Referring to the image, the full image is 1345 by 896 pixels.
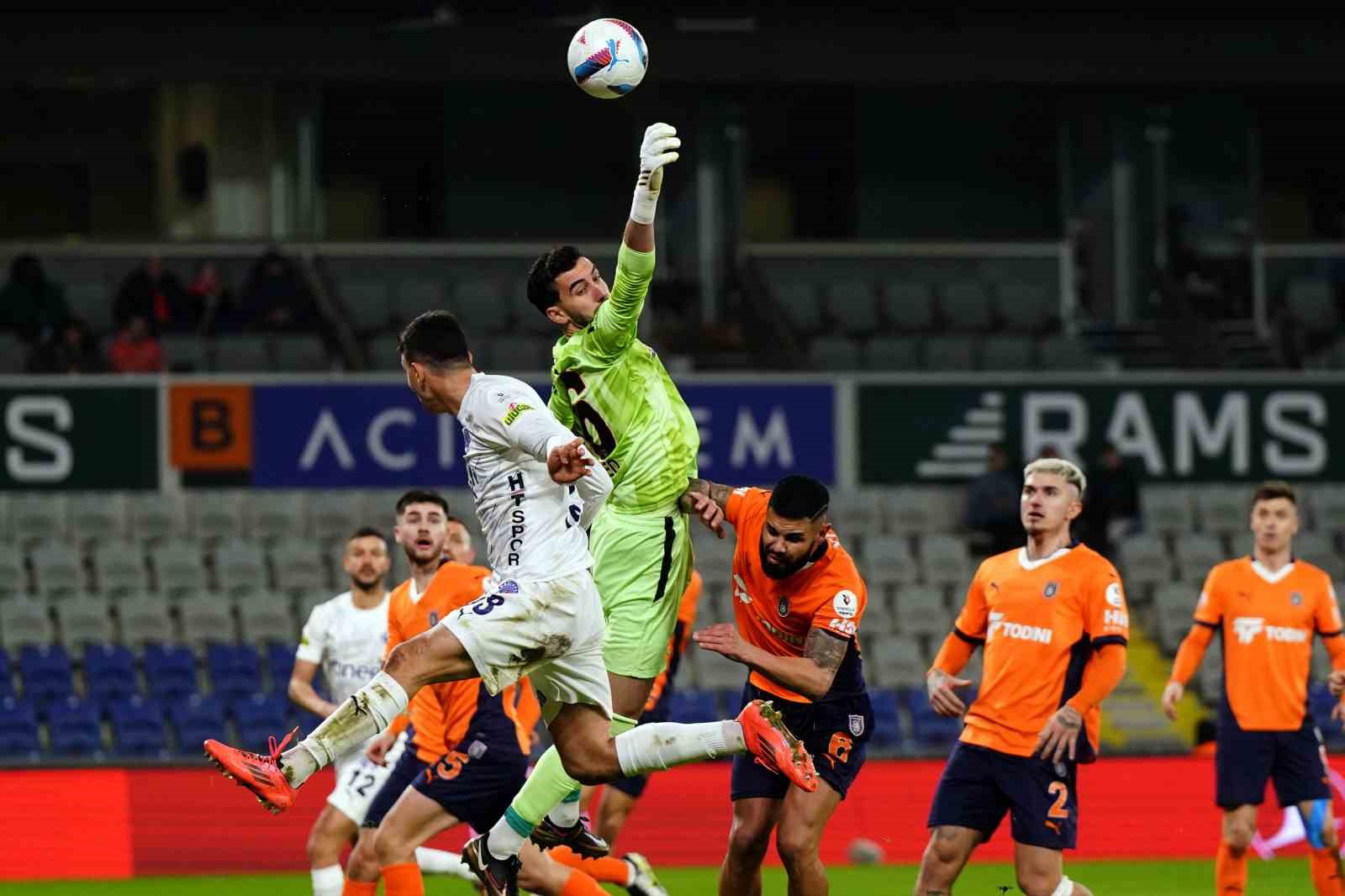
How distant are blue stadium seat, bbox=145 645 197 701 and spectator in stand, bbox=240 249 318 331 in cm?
445

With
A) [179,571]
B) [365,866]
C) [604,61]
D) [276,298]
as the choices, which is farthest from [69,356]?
[604,61]

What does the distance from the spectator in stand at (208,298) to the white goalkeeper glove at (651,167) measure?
1336 centimetres

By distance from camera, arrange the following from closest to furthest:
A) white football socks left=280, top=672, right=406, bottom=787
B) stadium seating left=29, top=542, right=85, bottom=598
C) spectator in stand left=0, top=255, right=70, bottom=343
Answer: white football socks left=280, top=672, right=406, bottom=787, stadium seating left=29, top=542, right=85, bottom=598, spectator in stand left=0, top=255, right=70, bottom=343

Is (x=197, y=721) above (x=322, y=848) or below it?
below

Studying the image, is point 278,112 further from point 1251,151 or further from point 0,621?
point 1251,151

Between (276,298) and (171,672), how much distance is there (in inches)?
197

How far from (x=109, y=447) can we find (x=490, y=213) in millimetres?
7228

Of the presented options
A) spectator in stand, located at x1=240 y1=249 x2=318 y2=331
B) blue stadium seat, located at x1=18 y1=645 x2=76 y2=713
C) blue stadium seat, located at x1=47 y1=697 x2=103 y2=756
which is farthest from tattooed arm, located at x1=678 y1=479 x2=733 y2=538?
spectator in stand, located at x1=240 y1=249 x2=318 y2=331

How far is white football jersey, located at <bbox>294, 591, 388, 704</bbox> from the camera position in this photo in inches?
415

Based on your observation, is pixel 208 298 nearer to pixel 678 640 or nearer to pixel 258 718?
pixel 258 718

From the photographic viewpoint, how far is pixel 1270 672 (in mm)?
10578

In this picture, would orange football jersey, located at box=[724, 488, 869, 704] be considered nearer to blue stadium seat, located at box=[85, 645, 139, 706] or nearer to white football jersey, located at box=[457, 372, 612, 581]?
white football jersey, located at box=[457, 372, 612, 581]

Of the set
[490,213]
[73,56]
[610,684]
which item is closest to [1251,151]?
[490,213]

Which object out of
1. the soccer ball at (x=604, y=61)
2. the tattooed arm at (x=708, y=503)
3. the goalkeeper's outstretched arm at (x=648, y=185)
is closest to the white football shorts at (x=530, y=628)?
the tattooed arm at (x=708, y=503)
